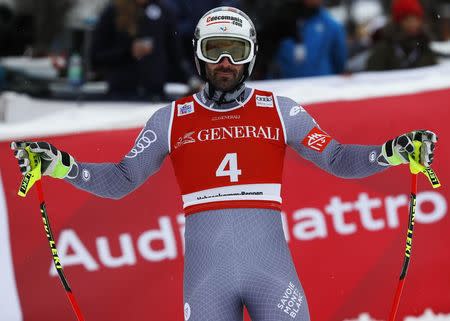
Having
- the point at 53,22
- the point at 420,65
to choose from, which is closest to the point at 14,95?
the point at 420,65

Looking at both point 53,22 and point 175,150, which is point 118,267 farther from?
point 53,22

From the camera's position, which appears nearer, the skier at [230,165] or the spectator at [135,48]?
the skier at [230,165]

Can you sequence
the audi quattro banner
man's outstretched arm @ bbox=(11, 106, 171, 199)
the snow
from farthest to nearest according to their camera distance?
the snow, the audi quattro banner, man's outstretched arm @ bbox=(11, 106, 171, 199)

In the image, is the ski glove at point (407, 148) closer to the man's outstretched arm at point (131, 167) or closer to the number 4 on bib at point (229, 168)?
the number 4 on bib at point (229, 168)

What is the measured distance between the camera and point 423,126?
7.02m

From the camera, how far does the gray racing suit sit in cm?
452

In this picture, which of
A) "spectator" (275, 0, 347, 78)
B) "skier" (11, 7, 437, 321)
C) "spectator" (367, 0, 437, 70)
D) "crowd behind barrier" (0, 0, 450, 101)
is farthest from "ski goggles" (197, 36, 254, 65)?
"spectator" (275, 0, 347, 78)

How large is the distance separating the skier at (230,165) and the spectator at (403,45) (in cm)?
387

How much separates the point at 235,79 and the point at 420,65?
4.12m

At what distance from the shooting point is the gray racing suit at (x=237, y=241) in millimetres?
4516

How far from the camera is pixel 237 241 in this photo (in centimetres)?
468

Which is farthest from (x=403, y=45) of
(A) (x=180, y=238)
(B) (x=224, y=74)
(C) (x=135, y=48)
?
(B) (x=224, y=74)

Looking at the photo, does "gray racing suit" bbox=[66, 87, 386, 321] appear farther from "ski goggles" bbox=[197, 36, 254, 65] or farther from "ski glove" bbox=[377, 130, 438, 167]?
"ski goggles" bbox=[197, 36, 254, 65]

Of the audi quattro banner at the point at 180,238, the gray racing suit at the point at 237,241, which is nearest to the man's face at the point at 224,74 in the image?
the gray racing suit at the point at 237,241
